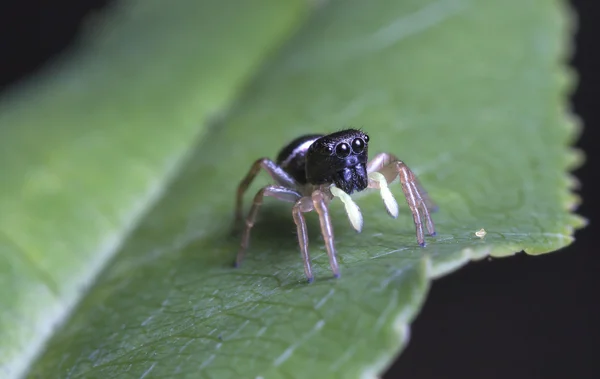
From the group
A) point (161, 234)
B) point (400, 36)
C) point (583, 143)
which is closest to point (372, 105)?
point (400, 36)

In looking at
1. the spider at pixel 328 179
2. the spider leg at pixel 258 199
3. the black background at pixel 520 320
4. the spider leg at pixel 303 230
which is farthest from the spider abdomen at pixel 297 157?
the black background at pixel 520 320

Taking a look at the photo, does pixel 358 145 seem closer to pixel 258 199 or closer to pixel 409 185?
pixel 409 185

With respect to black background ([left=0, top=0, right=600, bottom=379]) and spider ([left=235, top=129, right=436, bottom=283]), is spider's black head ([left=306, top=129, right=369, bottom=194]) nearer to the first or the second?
spider ([left=235, top=129, right=436, bottom=283])

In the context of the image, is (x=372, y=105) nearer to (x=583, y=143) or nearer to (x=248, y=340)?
(x=248, y=340)

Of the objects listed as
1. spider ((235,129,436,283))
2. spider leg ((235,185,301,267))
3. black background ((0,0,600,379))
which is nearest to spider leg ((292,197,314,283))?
spider ((235,129,436,283))

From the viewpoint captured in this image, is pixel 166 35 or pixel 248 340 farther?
pixel 166 35

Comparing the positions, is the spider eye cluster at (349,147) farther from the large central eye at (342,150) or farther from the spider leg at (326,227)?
the spider leg at (326,227)

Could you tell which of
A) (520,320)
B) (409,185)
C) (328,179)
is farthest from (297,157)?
(520,320)
